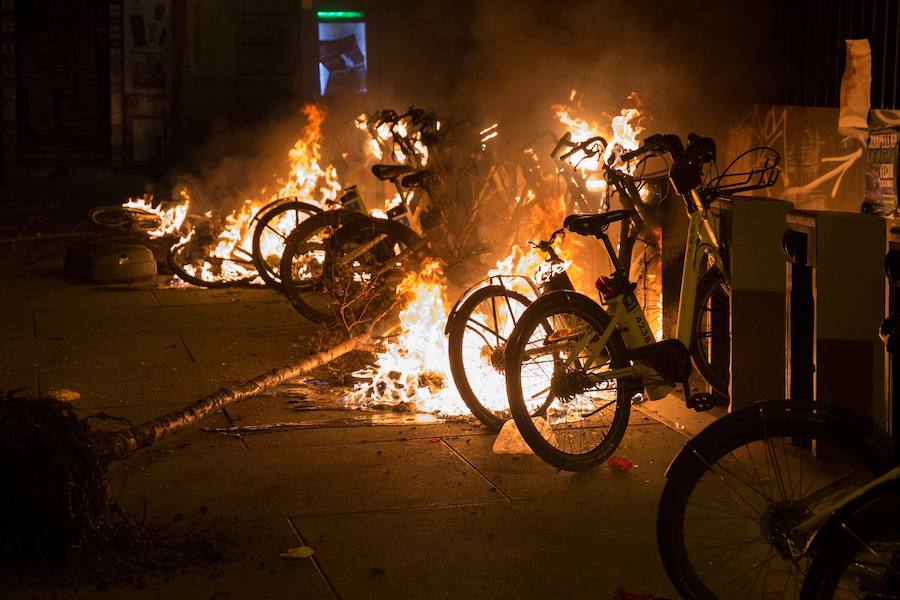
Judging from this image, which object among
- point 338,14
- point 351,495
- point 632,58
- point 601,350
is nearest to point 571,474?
point 601,350

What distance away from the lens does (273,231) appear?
35.8 ft

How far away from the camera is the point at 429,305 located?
26.6ft

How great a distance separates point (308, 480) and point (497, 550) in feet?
4.24

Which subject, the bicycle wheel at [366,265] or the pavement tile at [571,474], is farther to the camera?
the bicycle wheel at [366,265]

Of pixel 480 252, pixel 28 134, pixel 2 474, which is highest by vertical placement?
pixel 28 134

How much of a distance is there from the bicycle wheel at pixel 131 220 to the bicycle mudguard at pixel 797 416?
10.3m

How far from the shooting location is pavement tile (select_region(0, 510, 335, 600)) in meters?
4.22

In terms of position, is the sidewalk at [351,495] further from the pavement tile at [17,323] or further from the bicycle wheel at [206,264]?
the bicycle wheel at [206,264]

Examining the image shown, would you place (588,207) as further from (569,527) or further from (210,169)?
(210,169)

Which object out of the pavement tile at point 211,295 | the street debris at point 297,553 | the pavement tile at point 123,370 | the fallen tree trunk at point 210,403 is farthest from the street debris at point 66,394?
the pavement tile at point 211,295

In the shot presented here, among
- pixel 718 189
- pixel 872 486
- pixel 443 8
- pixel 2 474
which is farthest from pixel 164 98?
pixel 872 486

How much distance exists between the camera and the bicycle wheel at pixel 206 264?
11.7 m

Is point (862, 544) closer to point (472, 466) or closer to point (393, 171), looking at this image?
point (472, 466)

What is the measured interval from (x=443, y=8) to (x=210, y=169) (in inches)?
233
